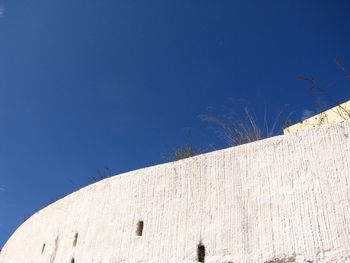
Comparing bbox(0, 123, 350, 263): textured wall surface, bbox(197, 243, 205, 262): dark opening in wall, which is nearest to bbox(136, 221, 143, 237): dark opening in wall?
bbox(0, 123, 350, 263): textured wall surface

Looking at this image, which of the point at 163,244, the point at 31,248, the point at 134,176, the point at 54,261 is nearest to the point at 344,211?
the point at 163,244

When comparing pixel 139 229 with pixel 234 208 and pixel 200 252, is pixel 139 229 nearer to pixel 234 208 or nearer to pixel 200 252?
pixel 200 252

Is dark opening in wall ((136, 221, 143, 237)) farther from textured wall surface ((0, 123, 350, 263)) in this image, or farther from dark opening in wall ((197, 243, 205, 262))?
dark opening in wall ((197, 243, 205, 262))

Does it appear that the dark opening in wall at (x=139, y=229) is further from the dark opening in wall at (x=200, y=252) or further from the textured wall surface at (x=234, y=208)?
the dark opening in wall at (x=200, y=252)

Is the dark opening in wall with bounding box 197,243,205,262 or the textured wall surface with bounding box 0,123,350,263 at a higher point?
the textured wall surface with bounding box 0,123,350,263

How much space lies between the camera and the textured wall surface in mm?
3148

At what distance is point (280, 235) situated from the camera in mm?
3250

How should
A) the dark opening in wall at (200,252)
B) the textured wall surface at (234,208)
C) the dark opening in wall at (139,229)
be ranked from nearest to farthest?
the textured wall surface at (234,208) < the dark opening in wall at (200,252) < the dark opening in wall at (139,229)

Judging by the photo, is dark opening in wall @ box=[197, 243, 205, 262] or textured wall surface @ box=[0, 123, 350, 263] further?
dark opening in wall @ box=[197, 243, 205, 262]

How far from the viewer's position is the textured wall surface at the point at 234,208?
315 centimetres

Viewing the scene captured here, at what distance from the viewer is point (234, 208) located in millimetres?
3600

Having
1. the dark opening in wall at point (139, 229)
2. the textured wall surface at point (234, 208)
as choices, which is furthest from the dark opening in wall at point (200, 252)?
the dark opening in wall at point (139, 229)

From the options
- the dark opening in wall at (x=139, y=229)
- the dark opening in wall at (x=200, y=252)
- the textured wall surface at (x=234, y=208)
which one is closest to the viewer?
the textured wall surface at (x=234, y=208)

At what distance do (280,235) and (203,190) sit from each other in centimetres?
85
